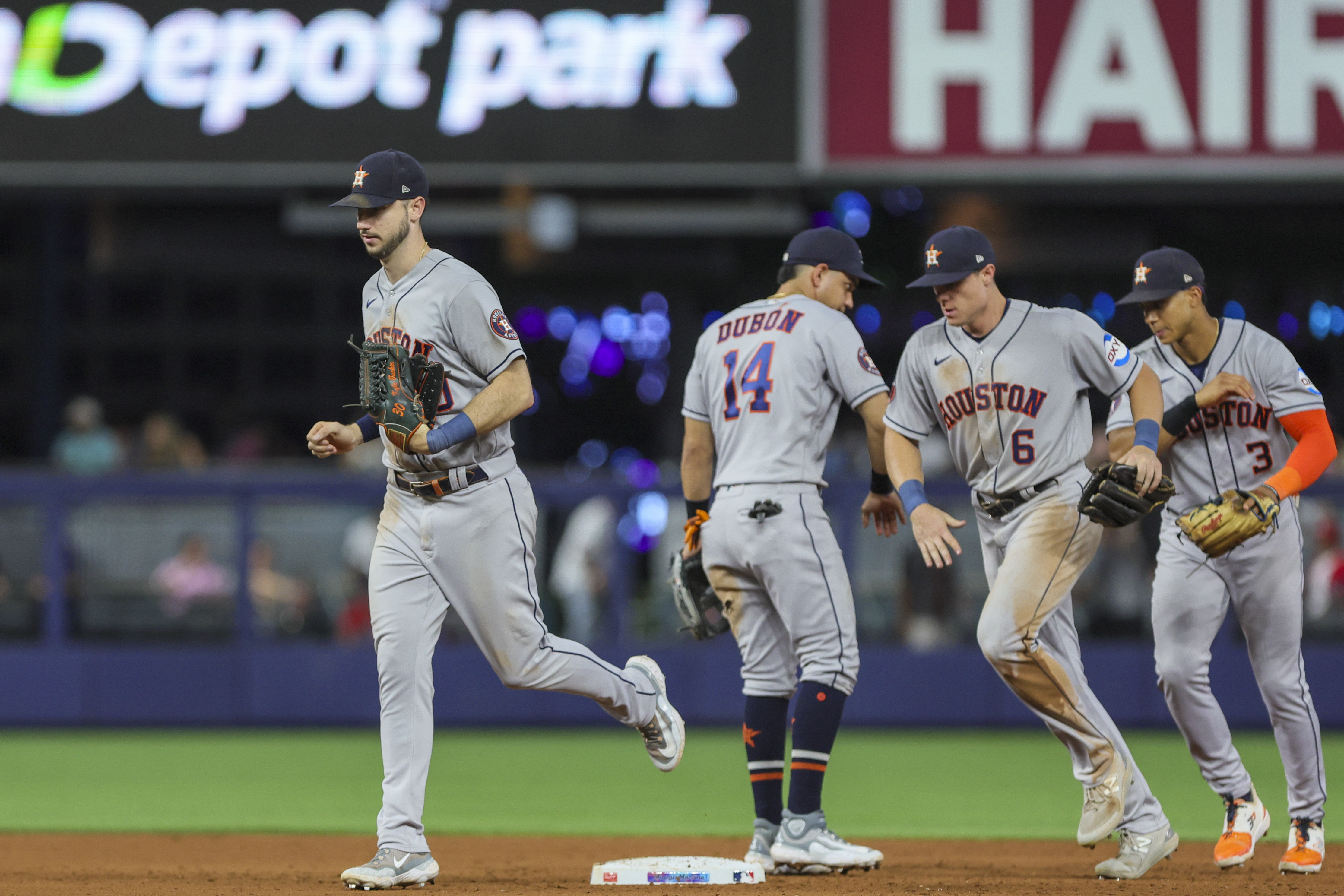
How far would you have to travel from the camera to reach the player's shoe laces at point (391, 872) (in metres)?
4.46

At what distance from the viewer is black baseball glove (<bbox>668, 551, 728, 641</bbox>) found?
542 centimetres

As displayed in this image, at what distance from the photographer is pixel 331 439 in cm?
448

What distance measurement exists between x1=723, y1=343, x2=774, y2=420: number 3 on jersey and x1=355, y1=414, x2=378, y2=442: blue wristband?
1.10 metres

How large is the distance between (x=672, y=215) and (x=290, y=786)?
5.66 metres

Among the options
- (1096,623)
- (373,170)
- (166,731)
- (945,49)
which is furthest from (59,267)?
(373,170)

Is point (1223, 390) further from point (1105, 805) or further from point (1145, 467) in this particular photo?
point (1105, 805)

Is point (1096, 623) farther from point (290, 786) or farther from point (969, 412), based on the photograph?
point (969, 412)

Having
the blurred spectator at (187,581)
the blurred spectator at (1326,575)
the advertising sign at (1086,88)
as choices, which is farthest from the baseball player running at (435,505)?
the blurred spectator at (1326,575)

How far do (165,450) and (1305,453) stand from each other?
888cm

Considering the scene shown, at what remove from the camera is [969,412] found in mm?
5020

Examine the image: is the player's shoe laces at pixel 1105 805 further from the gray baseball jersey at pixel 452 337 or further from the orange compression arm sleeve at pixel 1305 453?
the gray baseball jersey at pixel 452 337

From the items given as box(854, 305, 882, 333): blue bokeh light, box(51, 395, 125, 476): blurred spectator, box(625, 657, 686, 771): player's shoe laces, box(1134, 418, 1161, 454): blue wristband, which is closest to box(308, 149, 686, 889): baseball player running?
box(625, 657, 686, 771): player's shoe laces

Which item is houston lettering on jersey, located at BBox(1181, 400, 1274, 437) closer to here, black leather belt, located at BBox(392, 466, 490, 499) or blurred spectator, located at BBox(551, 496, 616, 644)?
black leather belt, located at BBox(392, 466, 490, 499)

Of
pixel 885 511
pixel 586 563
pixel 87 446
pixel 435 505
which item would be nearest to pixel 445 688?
pixel 586 563
